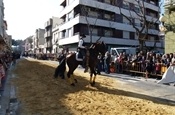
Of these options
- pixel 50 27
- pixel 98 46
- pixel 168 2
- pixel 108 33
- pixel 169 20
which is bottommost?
pixel 98 46

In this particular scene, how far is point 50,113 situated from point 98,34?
138 feet

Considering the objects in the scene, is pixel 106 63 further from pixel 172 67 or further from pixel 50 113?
pixel 50 113

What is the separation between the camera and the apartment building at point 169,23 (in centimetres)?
2436

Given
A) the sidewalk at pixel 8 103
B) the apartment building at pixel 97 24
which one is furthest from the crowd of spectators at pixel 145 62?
the apartment building at pixel 97 24

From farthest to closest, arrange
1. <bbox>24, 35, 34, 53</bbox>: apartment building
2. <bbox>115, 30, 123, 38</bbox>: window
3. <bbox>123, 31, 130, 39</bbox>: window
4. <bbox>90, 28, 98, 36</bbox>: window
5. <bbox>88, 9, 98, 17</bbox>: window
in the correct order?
<bbox>24, 35, 34, 53</bbox>: apartment building
<bbox>123, 31, 130, 39</bbox>: window
<bbox>115, 30, 123, 38</bbox>: window
<bbox>88, 9, 98, 17</bbox>: window
<bbox>90, 28, 98, 36</bbox>: window

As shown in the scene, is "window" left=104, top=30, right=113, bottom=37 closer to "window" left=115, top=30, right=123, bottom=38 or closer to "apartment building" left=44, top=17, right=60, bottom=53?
"window" left=115, top=30, right=123, bottom=38

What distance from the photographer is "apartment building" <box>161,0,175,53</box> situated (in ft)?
79.9

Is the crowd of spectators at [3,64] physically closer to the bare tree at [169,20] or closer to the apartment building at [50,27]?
the bare tree at [169,20]

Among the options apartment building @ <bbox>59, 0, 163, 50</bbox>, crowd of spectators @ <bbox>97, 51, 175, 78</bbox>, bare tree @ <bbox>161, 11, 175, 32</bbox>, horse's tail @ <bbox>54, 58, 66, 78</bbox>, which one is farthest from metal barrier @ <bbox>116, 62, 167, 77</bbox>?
apartment building @ <bbox>59, 0, 163, 50</bbox>

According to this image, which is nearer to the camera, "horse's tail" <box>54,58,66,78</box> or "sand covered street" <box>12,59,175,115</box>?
"sand covered street" <box>12,59,175,115</box>

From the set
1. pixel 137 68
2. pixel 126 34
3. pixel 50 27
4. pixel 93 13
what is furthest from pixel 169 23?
pixel 50 27

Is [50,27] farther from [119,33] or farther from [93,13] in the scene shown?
[93,13]

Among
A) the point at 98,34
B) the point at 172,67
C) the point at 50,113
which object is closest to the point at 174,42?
the point at 172,67

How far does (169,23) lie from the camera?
81.4 feet
